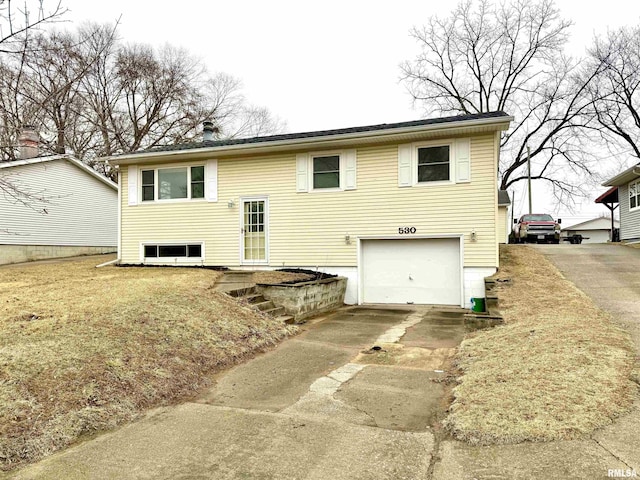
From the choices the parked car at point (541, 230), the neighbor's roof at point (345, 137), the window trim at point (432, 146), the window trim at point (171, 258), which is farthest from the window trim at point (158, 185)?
the parked car at point (541, 230)

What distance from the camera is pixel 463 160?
430 inches

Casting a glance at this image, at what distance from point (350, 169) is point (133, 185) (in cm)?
721

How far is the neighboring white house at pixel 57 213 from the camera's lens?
1645 cm

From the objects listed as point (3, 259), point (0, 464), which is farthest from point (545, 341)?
point (3, 259)

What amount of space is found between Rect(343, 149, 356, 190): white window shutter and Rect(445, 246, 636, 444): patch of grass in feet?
19.1

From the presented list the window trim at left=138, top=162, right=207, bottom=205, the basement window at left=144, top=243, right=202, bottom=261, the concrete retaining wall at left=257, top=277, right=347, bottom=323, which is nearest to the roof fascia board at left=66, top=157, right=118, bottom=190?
the window trim at left=138, top=162, right=207, bottom=205

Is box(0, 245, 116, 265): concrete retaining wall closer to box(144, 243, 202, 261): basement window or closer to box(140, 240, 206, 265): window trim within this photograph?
box(140, 240, 206, 265): window trim

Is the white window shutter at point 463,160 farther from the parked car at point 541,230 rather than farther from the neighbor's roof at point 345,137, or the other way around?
the parked car at point 541,230

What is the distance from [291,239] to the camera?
40.5 feet

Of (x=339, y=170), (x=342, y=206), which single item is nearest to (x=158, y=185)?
(x=339, y=170)

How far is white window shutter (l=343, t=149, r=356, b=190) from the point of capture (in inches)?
467

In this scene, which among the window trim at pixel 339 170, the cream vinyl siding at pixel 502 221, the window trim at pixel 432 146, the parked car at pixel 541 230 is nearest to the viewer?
the window trim at pixel 432 146

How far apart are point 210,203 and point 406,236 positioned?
601cm

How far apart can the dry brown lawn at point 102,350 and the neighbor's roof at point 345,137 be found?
16.7ft
